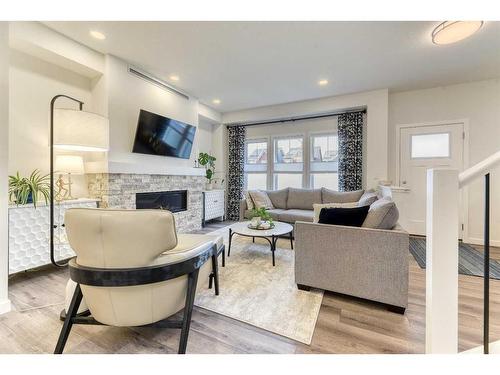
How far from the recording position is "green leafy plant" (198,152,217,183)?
4.97m

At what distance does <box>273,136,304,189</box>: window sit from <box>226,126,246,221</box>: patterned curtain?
0.84 meters

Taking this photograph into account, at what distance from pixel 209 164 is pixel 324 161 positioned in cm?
275

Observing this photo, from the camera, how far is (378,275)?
1751 millimetres

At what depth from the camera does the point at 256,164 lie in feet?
18.6

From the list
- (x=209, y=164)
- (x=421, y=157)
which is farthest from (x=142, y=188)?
(x=421, y=157)

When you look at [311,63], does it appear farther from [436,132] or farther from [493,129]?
[493,129]

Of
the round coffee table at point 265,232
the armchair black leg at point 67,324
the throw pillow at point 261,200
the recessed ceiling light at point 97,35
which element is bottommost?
the armchair black leg at point 67,324

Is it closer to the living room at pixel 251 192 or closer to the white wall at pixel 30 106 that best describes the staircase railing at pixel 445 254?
the living room at pixel 251 192

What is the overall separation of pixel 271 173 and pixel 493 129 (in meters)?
3.92

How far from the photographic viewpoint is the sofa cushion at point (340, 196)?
4073 millimetres

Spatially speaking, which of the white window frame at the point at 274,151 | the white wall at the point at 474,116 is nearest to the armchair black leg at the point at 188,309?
the white window frame at the point at 274,151

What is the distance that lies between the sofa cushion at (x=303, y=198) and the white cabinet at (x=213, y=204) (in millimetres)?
1718

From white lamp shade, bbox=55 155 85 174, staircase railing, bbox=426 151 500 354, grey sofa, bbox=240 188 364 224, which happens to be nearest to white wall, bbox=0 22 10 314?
white lamp shade, bbox=55 155 85 174
